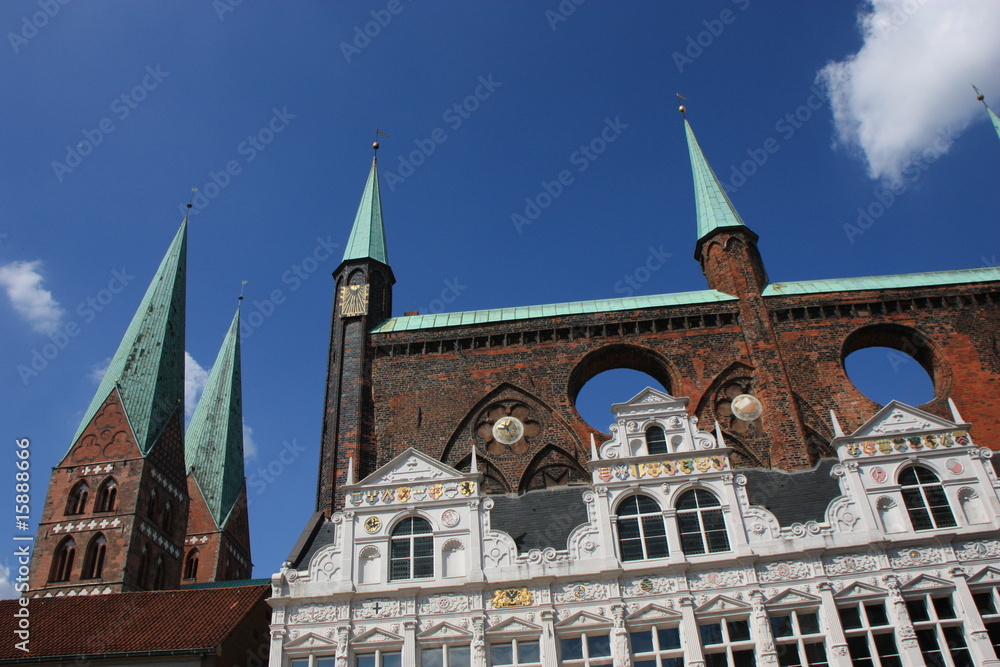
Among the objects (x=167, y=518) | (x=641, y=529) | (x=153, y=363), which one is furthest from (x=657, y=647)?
(x=153, y=363)

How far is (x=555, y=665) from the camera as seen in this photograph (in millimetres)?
14836

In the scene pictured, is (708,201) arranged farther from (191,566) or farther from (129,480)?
(191,566)


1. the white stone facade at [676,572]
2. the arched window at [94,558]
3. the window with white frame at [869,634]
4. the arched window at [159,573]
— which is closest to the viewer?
the window with white frame at [869,634]

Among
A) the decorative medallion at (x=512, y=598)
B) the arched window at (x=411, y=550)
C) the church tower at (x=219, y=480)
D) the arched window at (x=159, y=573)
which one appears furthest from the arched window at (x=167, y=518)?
the decorative medallion at (x=512, y=598)

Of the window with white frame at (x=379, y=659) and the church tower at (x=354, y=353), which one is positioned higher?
the church tower at (x=354, y=353)

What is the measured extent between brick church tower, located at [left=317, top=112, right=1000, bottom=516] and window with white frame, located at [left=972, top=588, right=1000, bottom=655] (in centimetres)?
886

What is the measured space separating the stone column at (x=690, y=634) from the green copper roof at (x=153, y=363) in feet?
101

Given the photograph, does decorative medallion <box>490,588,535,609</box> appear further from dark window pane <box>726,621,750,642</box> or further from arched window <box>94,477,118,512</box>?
arched window <box>94,477,118,512</box>

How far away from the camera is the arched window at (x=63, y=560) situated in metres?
36.0

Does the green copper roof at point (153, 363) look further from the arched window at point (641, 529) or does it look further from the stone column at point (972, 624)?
the stone column at point (972, 624)

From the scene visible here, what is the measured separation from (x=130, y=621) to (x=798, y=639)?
13.7m

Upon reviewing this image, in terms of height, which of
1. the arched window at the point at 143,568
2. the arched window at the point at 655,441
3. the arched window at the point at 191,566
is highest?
the arched window at the point at 191,566

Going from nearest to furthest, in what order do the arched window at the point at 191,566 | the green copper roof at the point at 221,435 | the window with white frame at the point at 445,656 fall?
the window with white frame at the point at 445,656
the arched window at the point at 191,566
the green copper roof at the point at 221,435

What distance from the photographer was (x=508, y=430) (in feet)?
85.5
